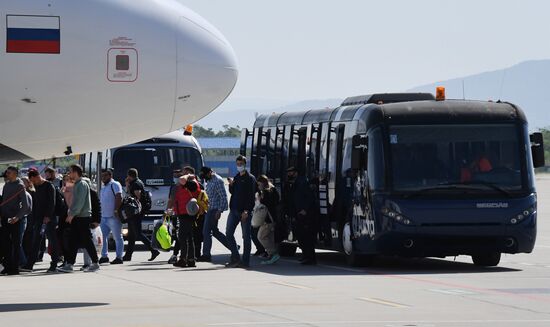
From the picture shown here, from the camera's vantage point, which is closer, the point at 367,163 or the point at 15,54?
the point at 15,54

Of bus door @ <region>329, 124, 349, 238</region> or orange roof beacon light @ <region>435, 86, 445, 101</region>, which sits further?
bus door @ <region>329, 124, 349, 238</region>

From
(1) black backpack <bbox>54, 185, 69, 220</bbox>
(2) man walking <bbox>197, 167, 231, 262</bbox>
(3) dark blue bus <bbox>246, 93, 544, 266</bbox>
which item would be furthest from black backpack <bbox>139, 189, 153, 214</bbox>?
(3) dark blue bus <bbox>246, 93, 544, 266</bbox>

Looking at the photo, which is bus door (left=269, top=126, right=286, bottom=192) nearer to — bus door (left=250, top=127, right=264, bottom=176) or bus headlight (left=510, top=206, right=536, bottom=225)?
bus door (left=250, top=127, right=264, bottom=176)

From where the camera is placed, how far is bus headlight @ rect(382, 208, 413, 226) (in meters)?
21.2

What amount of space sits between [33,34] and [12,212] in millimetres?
6785

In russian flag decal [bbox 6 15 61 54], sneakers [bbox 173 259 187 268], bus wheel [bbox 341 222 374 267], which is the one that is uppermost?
russian flag decal [bbox 6 15 61 54]

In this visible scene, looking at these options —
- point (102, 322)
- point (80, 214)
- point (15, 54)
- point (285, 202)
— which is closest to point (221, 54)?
point (15, 54)

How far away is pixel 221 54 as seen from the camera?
15.8m

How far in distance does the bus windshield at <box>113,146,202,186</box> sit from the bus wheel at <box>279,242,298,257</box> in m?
4.14

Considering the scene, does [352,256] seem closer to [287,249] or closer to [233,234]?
[233,234]

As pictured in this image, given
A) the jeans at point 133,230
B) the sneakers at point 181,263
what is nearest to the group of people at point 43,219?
the sneakers at point 181,263

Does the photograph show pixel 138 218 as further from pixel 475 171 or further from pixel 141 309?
pixel 141 309

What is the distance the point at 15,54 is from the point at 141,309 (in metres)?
3.05

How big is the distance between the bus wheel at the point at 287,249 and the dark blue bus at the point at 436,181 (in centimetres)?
275
